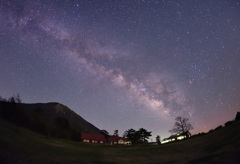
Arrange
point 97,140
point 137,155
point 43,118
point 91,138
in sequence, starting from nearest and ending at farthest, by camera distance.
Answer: point 137,155 < point 91,138 < point 97,140 < point 43,118

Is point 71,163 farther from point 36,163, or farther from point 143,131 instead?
point 143,131

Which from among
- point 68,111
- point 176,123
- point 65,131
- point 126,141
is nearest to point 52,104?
point 68,111

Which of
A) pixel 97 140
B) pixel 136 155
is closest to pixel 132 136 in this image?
pixel 97 140

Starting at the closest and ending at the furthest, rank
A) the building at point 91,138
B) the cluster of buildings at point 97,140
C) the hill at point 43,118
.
A: the hill at point 43,118 < the building at point 91,138 < the cluster of buildings at point 97,140

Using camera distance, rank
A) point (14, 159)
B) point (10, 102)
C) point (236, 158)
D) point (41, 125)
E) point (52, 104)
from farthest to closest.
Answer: point (52, 104) → point (41, 125) → point (10, 102) → point (14, 159) → point (236, 158)

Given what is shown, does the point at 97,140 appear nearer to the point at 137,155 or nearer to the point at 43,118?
the point at 43,118

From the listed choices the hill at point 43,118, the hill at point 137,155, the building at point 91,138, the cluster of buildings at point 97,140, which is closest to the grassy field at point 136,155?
the hill at point 137,155

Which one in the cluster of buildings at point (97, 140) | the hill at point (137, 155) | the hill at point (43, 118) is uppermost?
the hill at point (43, 118)

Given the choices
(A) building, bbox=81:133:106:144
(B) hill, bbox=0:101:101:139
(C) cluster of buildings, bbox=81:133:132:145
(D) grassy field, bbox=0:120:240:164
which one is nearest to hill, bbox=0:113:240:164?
(D) grassy field, bbox=0:120:240:164

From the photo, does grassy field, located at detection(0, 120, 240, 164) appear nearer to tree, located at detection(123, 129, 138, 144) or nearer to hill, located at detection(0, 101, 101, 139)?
hill, located at detection(0, 101, 101, 139)

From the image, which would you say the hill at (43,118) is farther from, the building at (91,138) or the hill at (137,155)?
the hill at (137,155)

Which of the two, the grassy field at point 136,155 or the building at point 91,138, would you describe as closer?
the grassy field at point 136,155

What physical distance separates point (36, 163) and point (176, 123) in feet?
250

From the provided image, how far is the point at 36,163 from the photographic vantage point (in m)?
14.0
